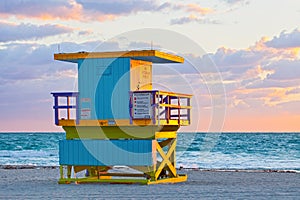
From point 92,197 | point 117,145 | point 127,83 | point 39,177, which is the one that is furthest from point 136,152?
point 39,177

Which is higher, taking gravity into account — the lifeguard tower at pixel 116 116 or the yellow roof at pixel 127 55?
the yellow roof at pixel 127 55

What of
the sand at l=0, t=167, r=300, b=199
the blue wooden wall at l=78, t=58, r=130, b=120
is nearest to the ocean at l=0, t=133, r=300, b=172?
the sand at l=0, t=167, r=300, b=199

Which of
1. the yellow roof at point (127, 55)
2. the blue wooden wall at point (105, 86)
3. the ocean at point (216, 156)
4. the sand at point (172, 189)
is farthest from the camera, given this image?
the ocean at point (216, 156)

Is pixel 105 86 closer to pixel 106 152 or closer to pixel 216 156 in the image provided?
pixel 106 152

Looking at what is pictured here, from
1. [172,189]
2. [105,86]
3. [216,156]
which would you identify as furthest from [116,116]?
[216,156]

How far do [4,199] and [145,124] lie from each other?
15.7 feet

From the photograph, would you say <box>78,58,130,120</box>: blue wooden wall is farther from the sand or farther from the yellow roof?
the sand

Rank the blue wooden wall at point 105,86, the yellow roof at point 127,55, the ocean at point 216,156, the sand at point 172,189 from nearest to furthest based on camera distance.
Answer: the sand at point 172,189 → the yellow roof at point 127,55 → the blue wooden wall at point 105,86 → the ocean at point 216,156

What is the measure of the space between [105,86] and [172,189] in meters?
3.61

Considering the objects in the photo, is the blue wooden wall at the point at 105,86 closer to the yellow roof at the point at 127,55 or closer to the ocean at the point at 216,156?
the yellow roof at the point at 127,55

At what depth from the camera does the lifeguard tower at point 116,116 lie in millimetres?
19922

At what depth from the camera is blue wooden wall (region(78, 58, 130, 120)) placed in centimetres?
2020

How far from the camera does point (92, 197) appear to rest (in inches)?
651

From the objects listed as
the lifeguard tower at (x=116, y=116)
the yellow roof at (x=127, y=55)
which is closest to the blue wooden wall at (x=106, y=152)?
the lifeguard tower at (x=116, y=116)
